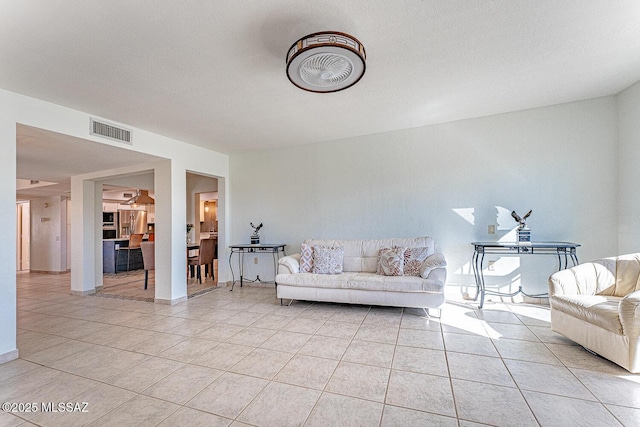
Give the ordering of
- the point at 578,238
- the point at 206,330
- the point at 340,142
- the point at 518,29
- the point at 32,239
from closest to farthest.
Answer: the point at 518,29, the point at 206,330, the point at 578,238, the point at 340,142, the point at 32,239

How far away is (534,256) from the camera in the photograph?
12.4ft

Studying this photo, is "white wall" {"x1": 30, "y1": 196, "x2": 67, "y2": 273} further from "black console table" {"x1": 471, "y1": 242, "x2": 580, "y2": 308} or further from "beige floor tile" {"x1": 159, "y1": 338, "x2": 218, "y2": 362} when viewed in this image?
"black console table" {"x1": 471, "y1": 242, "x2": 580, "y2": 308}

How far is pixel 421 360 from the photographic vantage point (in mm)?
2354

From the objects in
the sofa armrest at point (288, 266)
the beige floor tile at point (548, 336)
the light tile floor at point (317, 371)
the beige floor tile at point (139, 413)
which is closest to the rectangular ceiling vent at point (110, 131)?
the light tile floor at point (317, 371)

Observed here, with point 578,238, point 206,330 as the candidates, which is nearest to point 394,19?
point 206,330

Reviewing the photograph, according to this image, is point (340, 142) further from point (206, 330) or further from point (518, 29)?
point (206, 330)

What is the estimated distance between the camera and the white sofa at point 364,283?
3365 mm

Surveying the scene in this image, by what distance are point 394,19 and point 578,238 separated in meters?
3.65

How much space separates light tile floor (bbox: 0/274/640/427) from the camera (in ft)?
5.60

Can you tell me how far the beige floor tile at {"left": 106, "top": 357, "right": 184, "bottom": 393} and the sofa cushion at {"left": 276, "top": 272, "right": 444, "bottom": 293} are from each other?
176 cm

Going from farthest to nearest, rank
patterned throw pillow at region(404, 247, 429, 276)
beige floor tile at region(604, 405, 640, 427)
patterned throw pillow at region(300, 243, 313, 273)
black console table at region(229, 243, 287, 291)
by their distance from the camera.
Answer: black console table at region(229, 243, 287, 291) → patterned throw pillow at region(300, 243, 313, 273) → patterned throw pillow at region(404, 247, 429, 276) → beige floor tile at region(604, 405, 640, 427)

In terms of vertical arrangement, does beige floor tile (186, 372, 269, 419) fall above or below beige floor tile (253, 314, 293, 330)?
above

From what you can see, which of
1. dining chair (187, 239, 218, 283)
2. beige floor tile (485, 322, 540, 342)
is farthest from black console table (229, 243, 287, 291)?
beige floor tile (485, 322, 540, 342)

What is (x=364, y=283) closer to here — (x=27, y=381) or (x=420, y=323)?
(x=420, y=323)
